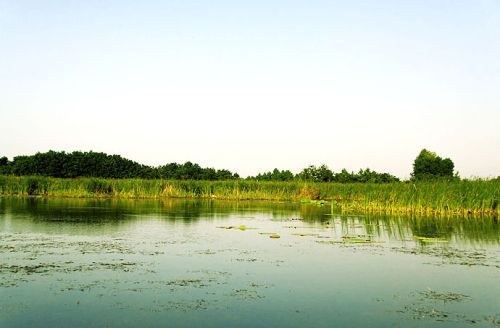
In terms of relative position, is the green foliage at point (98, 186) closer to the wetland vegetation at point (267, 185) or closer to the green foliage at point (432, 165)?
the wetland vegetation at point (267, 185)

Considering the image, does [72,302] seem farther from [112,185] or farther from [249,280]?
[112,185]

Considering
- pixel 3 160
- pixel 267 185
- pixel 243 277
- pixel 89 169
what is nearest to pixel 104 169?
pixel 89 169

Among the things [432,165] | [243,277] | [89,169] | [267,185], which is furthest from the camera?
[432,165]

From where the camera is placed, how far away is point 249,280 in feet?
20.2

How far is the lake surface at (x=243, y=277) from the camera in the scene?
15.3 feet

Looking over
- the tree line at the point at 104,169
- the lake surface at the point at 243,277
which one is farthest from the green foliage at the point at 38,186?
the lake surface at the point at 243,277

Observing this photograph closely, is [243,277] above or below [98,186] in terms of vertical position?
below

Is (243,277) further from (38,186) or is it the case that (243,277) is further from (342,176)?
(342,176)

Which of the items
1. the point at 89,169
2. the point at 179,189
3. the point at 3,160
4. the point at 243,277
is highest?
the point at 3,160

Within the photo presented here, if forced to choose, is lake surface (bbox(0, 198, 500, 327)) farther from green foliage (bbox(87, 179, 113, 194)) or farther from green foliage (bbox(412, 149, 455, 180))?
green foliage (bbox(412, 149, 455, 180))

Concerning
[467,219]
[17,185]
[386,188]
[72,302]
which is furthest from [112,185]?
[72,302]

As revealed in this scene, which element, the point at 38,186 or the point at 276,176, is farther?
the point at 276,176

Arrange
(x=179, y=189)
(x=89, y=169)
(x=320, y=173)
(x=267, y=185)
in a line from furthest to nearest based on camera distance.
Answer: (x=89, y=169)
(x=320, y=173)
(x=179, y=189)
(x=267, y=185)

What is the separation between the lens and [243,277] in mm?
6297
